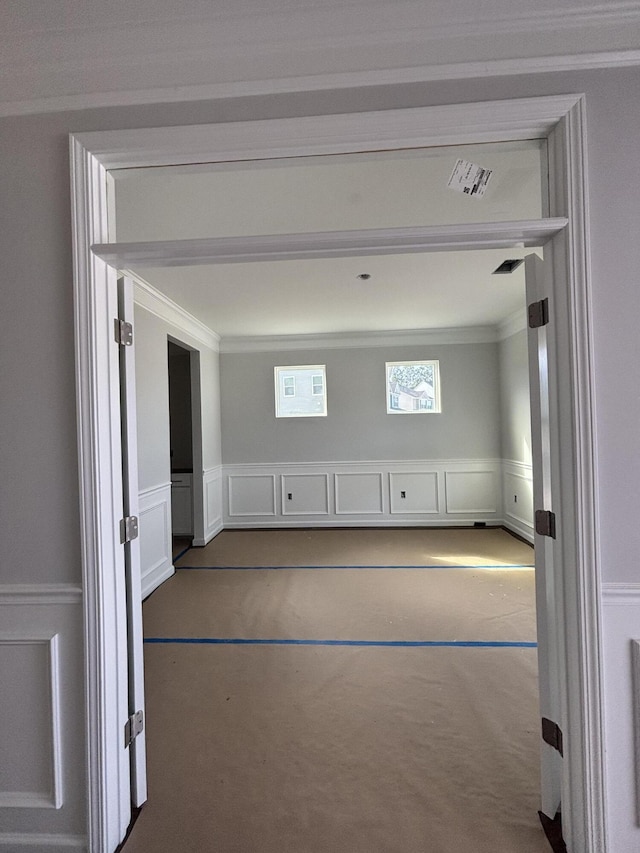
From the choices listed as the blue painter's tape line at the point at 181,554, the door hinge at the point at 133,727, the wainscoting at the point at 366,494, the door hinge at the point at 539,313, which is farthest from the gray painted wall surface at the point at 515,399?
the door hinge at the point at 133,727

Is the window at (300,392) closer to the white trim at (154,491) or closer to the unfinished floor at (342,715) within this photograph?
the white trim at (154,491)

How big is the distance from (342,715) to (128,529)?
139 centimetres

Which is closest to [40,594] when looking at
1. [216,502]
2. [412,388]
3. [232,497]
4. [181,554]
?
[181,554]

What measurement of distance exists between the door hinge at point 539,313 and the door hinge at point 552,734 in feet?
→ 4.29

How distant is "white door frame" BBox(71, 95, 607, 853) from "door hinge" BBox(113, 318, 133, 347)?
0.11 feet

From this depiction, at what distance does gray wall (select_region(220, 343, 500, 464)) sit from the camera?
18.7 ft

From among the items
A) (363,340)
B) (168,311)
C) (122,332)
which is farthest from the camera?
(363,340)

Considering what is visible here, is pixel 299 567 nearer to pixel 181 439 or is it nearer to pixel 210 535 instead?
pixel 210 535

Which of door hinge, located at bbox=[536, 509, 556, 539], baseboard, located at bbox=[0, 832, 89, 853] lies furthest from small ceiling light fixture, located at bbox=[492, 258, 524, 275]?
baseboard, located at bbox=[0, 832, 89, 853]

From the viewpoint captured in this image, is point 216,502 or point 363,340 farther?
point 363,340

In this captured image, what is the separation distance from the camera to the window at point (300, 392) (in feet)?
19.3

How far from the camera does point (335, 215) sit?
8.13ft

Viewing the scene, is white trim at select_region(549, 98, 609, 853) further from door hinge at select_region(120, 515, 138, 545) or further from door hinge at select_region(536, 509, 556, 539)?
door hinge at select_region(120, 515, 138, 545)

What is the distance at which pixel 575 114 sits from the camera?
1263mm
